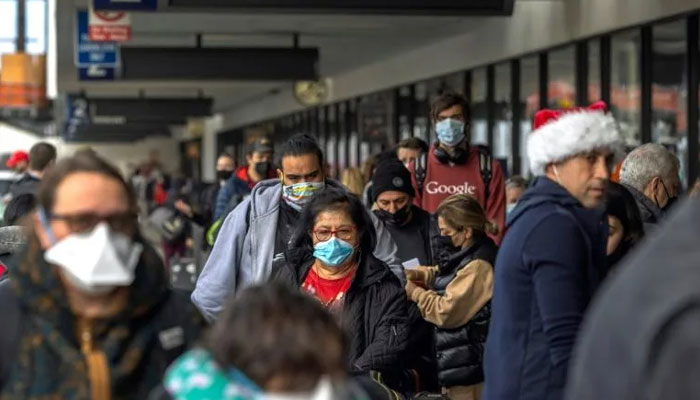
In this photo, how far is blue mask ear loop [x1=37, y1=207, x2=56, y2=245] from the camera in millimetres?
3539

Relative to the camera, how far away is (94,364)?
3.47m

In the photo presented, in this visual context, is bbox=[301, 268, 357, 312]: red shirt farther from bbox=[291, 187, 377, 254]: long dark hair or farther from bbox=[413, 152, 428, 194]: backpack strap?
bbox=[413, 152, 428, 194]: backpack strap

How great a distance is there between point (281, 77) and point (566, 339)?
1615 cm

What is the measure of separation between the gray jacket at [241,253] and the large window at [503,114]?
1171 cm

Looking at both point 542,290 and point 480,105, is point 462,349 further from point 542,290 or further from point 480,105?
point 480,105

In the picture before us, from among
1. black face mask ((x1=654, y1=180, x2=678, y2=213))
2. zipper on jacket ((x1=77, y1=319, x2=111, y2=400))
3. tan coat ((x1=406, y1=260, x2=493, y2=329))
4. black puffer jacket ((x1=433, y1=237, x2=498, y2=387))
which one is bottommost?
black puffer jacket ((x1=433, y1=237, x2=498, y2=387))

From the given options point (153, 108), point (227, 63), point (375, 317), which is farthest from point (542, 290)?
point (153, 108)

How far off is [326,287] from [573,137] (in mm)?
1953

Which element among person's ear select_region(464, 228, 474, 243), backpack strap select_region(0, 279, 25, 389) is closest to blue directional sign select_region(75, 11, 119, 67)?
person's ear select_region(464, 228, 474, 243)

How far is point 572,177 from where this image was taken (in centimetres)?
481

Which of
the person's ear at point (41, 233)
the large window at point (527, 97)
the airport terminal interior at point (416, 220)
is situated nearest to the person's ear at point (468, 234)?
the airport terminal interior at point (416, 220)

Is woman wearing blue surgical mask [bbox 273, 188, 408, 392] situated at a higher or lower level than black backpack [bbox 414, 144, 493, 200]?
lower

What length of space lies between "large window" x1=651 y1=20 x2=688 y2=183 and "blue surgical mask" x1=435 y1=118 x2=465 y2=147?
4.38 meters

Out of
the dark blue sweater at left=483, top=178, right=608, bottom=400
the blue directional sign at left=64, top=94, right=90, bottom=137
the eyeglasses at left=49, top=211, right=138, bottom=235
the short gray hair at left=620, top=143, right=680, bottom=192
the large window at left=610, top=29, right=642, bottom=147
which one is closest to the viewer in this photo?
the eyeglasses at left=49, top=211, right=138, bottom=235
